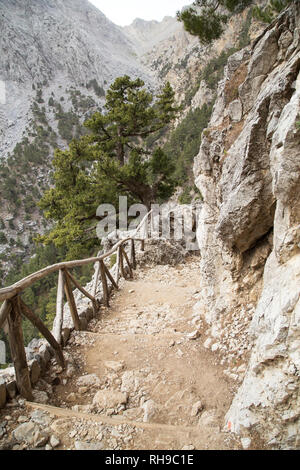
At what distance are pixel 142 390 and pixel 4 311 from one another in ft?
6.12

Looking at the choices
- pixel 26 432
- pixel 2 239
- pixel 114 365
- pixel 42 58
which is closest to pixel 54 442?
pixel 26 432

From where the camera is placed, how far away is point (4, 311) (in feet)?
8.38

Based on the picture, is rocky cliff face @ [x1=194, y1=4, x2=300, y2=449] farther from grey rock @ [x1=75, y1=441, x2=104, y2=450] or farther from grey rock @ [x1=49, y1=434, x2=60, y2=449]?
grey rock @ [x1=49, y1=434, x2=60, y2=449]

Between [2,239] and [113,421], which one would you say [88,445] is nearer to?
[113,421]

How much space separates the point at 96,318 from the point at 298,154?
4585 millimetres

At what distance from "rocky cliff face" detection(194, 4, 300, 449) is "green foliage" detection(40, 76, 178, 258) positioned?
641cm

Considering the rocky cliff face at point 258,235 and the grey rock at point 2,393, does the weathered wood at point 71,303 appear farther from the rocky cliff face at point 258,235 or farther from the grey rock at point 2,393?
the rocky cliff face at point 258,235

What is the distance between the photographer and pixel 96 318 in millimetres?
5258

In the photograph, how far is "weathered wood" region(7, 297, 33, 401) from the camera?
2.61 m

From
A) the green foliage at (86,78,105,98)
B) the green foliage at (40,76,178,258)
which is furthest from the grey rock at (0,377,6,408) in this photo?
the green foliage at (86,78,105,98)

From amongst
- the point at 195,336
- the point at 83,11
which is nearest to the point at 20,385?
Answer: the point at 195,336

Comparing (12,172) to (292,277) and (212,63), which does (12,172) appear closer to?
(212,63)

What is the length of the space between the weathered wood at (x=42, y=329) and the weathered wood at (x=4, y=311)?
160 millimetres

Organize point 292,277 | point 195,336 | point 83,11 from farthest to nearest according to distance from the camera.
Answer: point 83,11 < point 195,336 < point 292,277
